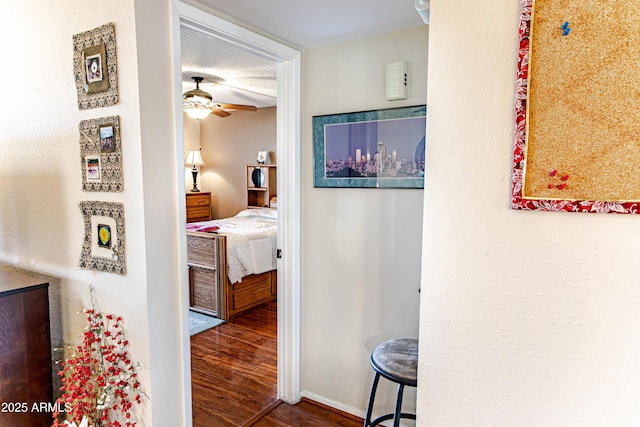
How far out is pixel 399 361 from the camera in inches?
57.0

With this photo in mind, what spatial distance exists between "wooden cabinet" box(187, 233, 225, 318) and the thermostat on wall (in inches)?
91.2

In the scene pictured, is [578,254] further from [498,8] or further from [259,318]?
[259,318]

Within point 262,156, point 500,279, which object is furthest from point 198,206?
point 500,279

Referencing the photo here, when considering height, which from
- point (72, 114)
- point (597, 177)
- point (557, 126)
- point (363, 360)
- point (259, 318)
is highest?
point (72, 114)

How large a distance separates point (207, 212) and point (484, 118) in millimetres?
5663

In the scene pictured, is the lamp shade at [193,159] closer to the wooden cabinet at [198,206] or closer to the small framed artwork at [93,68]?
the wooden cabinet at [198,206]

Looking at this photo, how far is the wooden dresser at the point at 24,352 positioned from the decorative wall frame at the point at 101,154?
1.78 ft

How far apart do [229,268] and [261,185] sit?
7.25 feet

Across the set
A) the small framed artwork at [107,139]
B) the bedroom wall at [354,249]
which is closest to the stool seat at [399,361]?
the bedroom wall at [354,249]

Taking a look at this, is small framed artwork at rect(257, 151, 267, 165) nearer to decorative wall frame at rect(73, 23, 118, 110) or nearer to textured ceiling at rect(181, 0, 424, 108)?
textured ceiling at rect(181, 0, 424, 108)

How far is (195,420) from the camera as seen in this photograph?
2135 millimetres

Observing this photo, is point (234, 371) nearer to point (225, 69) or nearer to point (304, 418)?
point (304, 418)

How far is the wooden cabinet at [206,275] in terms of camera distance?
143 inches

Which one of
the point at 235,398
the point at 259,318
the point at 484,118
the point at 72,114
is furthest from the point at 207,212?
the point at 484,118
